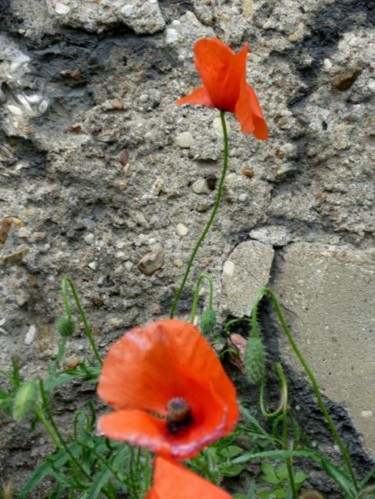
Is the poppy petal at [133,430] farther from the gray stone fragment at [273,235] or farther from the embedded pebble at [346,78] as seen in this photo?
the embedded pebble at [346,78]

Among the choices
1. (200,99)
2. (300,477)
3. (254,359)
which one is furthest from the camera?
(300,477)

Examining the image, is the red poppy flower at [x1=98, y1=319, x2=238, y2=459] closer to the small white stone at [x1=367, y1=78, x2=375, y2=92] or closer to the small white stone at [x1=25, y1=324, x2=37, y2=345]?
the small white stone at [x1=25, y1=324, x2=37, y2=345]

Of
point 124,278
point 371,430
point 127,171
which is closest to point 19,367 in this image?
point 124,278

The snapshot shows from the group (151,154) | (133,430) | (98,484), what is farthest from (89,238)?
(133,430)

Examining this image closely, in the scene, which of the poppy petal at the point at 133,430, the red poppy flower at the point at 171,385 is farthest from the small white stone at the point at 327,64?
the poppy petal at the point at 133,430

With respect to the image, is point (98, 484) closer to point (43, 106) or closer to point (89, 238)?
point (89, 238)

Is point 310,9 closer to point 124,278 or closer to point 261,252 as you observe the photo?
point 261,252

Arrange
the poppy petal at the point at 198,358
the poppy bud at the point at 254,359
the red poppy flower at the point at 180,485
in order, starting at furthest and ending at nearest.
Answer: the poppy bud at the point at 254,359 < the poppy petal at the point at 198,358 < the red poppy flower at the point at 180,485
